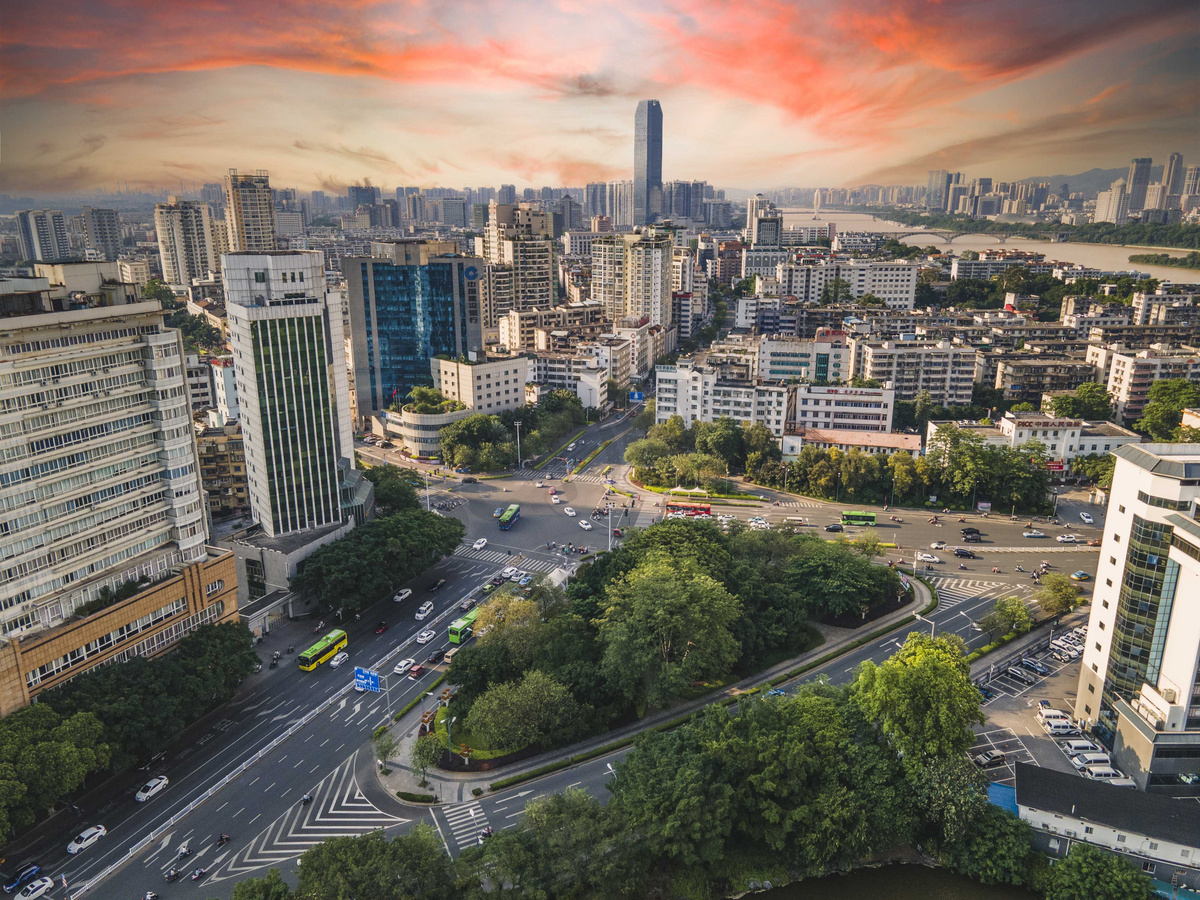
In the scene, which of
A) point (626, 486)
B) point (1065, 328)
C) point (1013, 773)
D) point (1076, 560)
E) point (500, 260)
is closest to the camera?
point (1013, 773)

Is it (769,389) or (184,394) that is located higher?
(184,394)

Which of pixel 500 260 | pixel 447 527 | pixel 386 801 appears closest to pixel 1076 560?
pixel 447 527

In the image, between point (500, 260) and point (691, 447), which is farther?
point (500, 260)

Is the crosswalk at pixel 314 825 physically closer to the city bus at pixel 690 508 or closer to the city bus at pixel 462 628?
the city bus at pixel 462 628

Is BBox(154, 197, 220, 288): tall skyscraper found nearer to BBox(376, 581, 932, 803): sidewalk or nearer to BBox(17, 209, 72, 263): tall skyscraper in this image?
BBox(17, 209, 72, 263): tall skyscraper

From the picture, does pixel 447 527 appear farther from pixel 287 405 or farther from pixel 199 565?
pixel 199 565

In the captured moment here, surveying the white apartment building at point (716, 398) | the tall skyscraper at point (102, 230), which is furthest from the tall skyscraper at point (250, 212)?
the white apartment building at point (716, 398)

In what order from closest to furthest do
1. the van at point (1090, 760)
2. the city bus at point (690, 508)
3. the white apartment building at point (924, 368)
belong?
the van at point (1090, 760)
the city bus at point (690, 508)
the white apartment building at point (924, 368)

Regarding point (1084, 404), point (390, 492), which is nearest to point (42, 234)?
point (390, 492)
